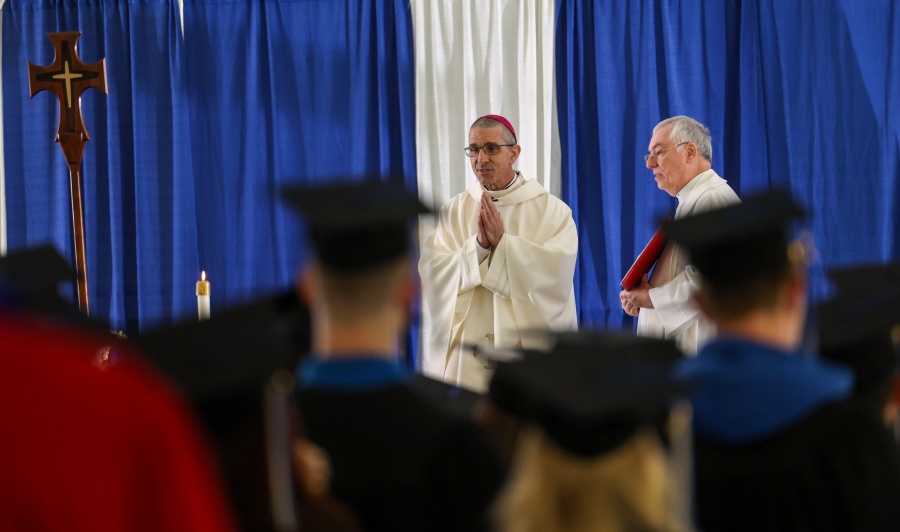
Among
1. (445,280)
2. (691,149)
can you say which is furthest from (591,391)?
(691,149)

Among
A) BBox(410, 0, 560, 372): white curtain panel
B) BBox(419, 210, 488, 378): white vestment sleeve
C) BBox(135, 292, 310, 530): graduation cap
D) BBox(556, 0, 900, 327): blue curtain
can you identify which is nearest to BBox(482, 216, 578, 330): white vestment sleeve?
BBox(419, 210, 488, 378): white vestment sleeve

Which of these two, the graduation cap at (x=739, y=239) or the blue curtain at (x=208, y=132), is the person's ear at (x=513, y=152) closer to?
the blue curtain at (x=208, y=132)

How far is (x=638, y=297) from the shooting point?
507cm

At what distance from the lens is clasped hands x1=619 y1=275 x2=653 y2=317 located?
5047mm

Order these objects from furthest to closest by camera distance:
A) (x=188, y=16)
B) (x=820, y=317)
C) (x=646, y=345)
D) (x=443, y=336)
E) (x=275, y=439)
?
(x=188, y=16), (x=443, y=336), (x=820, y=317), (x=646, y=345), (x=275, y=439)

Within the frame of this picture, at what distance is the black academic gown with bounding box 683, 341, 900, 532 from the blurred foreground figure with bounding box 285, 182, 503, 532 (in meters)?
0.43

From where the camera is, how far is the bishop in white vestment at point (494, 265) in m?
5.16

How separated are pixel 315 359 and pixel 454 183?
200 inches

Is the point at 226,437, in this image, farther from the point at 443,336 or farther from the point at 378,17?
the point at 378,17

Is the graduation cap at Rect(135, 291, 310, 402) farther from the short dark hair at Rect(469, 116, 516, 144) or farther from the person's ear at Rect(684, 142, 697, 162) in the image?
the person's ear at Rect(684, 142, 697, 162)

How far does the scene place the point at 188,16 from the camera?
687cm

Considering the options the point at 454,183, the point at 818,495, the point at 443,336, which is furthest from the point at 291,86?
the point at 818,495

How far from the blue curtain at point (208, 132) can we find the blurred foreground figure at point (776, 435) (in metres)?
5.19

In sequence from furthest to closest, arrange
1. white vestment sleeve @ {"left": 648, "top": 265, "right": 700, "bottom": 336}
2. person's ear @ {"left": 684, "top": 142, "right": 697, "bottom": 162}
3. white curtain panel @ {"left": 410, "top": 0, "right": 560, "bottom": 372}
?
1. white curtain panel @ {"left": 410, "top": 0, "right": 560, "bottom": 372}
2. person's ear @ {"left": 684, "top": 142, "right": 697, "bottom": 162}
3. white vestment sleeve @ {"left": 648, "top": 265, "right": 700, "bottom": 336}
